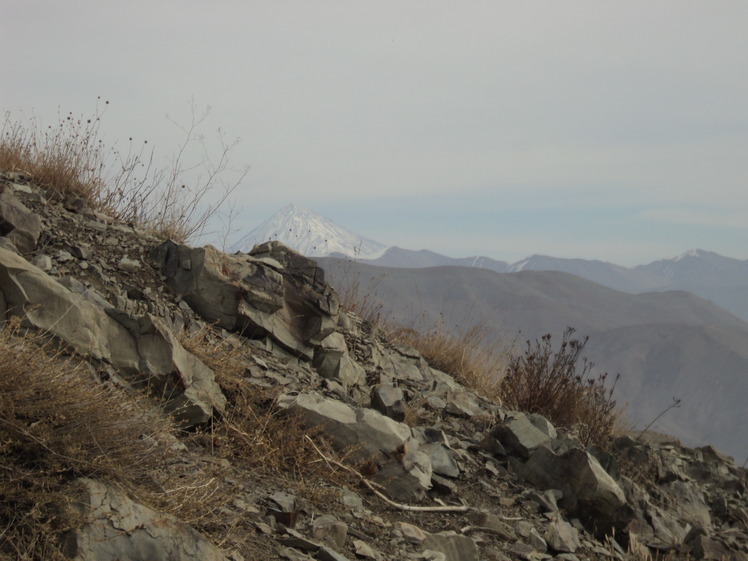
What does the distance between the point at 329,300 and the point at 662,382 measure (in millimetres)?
89247

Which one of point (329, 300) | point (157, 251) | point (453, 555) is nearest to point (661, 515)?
point (453, 555)

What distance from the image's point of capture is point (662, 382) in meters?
86.8

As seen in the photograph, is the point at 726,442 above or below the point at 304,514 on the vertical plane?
below

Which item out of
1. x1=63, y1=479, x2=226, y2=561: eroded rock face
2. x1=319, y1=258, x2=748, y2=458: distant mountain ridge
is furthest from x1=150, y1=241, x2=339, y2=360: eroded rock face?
x1=319, y1=258, x2=748, y2=458: distant mountain ridge

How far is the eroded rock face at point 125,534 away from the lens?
2.77m

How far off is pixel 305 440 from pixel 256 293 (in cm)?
205

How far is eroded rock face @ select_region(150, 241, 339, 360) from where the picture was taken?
20.6 feet

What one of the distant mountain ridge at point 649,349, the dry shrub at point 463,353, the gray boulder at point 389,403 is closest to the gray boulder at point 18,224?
the gray boulder at point 389,403

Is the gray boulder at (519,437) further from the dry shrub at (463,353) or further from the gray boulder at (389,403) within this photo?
the dry shrub at (463,353)

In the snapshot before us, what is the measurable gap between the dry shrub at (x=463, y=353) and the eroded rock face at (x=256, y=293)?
2.81 metres

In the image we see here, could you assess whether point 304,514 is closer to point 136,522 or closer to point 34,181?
point 136,522

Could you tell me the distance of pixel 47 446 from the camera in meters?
2.87

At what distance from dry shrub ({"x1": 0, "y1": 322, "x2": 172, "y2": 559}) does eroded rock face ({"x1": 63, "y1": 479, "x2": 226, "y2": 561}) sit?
0.27 ft

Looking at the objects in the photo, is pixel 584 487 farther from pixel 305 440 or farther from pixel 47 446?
pixel 47 446
